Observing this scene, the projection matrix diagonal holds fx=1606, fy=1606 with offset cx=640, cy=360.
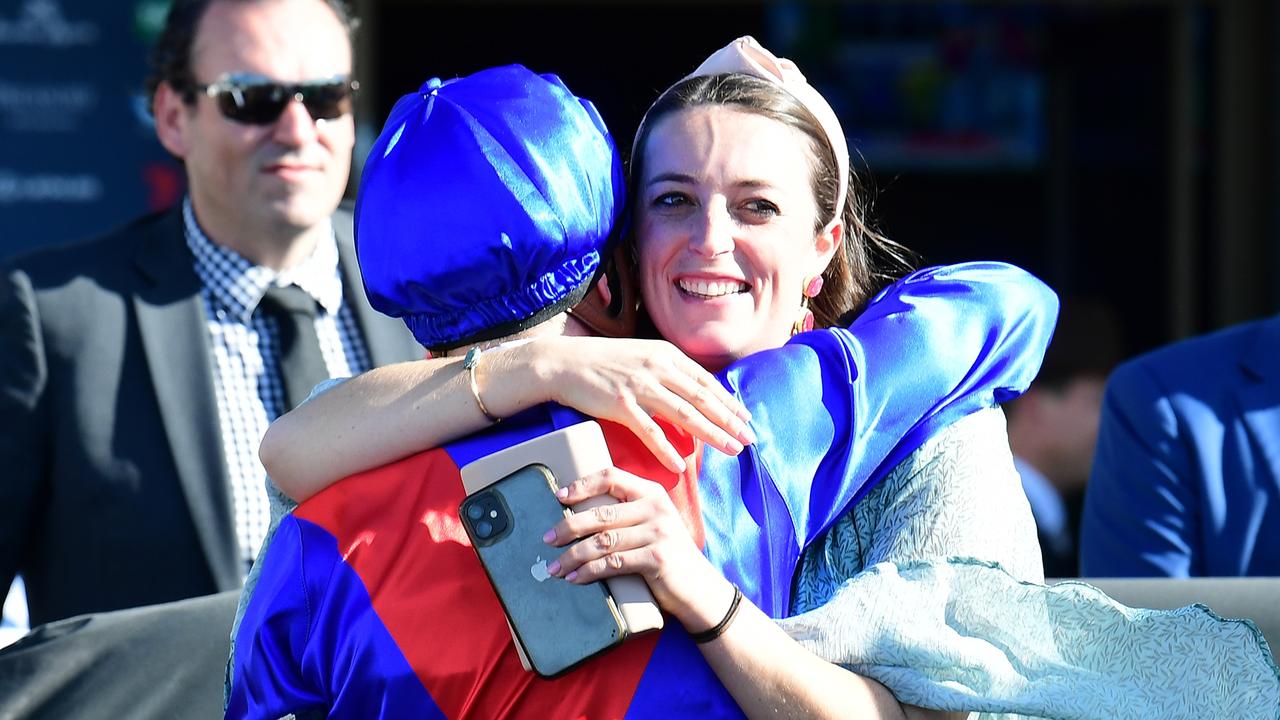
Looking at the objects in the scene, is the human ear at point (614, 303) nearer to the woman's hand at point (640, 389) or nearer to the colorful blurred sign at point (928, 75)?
the woman's hand at point (640, 389)

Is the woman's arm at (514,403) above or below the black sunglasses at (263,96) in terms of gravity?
below

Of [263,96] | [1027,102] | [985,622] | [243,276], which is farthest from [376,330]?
[1027,102]

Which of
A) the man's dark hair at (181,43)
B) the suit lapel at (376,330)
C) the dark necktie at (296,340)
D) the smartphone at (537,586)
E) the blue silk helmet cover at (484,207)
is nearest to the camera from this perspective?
the smartphone at (537,586)

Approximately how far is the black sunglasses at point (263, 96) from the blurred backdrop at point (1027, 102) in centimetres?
250

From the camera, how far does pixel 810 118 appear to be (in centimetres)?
203

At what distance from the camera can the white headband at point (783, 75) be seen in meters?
2.03

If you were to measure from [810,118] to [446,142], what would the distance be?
0.54m

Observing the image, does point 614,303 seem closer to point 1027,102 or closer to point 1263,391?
point 1263,391

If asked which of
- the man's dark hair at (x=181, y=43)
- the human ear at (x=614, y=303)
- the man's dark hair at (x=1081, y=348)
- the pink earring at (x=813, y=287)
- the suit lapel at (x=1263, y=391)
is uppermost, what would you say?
the man's dark hair at (x=181, y=43)

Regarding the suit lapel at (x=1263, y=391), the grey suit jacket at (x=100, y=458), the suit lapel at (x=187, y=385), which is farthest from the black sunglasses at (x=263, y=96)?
the suit lapel at (x=1263, y=391)

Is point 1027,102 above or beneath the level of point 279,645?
above

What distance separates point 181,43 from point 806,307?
1.92 meters

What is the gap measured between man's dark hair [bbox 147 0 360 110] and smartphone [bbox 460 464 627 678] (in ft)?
7.23

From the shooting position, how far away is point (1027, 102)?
722 centimetres
